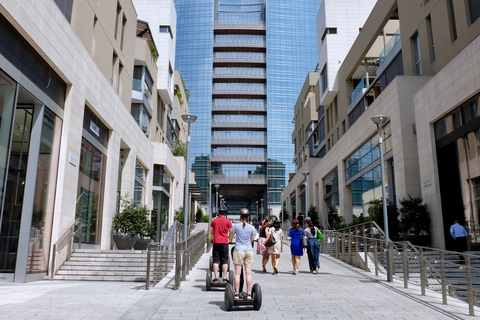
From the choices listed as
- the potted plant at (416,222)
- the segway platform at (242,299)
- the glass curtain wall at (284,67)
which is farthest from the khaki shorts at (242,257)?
the glass curtain wall at (284,67)

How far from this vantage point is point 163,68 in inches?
1348

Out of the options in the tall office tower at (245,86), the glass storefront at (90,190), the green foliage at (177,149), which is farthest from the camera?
the tall office tower at (245,86)

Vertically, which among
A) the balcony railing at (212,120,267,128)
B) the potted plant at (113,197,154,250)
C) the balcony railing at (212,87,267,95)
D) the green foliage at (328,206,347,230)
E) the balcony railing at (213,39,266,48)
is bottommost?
the potted plant at (113,197,154,250)

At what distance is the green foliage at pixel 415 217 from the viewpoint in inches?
692

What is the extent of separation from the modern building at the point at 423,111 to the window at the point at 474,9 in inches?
1.9

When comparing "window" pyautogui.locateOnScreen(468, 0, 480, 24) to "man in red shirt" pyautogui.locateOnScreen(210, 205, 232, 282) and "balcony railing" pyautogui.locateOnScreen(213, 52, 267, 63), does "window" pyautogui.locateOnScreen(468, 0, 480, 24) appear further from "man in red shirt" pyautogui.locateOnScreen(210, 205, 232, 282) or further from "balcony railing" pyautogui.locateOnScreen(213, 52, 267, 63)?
"balcony railing" pyautogui.locateOnScreen(213, 52, 267, 63)

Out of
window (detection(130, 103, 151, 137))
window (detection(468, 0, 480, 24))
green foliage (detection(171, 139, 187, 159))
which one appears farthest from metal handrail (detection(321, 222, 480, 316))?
green foliage (detection(171, 139, 187, 159))

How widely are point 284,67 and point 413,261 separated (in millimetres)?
74289

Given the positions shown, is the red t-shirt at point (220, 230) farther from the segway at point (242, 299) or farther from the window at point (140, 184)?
the window at point (140, 184)

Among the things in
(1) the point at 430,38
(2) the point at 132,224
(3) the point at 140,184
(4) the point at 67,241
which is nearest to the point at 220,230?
(4) the point at 67,241

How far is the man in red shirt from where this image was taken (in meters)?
9.31

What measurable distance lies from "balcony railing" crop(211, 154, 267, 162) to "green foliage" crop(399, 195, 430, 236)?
62.1 m

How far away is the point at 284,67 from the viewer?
82.7 meters

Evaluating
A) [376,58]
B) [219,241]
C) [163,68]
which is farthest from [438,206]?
[163,68]
